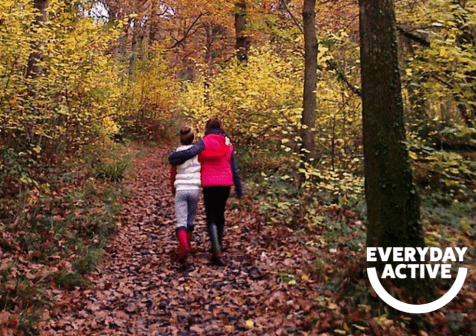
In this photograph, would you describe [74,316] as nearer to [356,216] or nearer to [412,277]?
[412,277]

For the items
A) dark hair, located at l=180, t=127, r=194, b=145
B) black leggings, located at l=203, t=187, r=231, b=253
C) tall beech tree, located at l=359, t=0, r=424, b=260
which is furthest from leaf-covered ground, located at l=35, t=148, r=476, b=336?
dark hair, located at l=180, t=127, r=194, b=145

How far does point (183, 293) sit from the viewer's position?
6188mm

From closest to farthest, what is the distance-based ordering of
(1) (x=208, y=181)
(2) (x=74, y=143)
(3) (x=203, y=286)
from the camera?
(3) (x=203, y=286) < (1) (x=208, y=181) < (2) (x=74, y=143)

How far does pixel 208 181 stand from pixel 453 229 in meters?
4.81

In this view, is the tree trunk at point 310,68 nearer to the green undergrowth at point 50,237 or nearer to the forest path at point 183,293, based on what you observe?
the forest path at point 183,293

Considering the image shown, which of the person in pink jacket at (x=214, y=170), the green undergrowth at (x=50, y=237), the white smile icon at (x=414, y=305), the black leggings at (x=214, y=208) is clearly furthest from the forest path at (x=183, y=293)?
the white smile icon at (x=414, y=305)

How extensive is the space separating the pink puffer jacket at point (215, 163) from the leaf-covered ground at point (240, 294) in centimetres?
143

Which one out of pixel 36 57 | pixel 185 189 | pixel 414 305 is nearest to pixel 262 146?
pixel 185 189

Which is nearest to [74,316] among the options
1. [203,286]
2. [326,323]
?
[203,286]

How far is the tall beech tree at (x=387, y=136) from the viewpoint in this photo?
188 inches

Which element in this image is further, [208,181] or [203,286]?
[208,181]

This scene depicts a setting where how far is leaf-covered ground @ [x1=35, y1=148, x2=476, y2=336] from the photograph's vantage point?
15.9ft

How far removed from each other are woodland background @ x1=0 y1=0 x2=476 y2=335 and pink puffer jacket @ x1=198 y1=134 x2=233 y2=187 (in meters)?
1.71

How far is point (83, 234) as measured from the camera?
7.79 m
